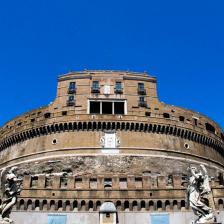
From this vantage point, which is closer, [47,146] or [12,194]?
[12,194]

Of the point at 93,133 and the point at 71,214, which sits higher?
the point at 93,133

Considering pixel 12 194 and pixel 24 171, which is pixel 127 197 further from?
pixel 12 194

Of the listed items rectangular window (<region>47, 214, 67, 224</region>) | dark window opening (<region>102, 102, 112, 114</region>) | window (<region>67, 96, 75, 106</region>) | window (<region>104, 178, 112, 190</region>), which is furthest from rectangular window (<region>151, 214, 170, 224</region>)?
window (<region>67, 96, 75, 106</region>)

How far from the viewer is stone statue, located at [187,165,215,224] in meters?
12.9

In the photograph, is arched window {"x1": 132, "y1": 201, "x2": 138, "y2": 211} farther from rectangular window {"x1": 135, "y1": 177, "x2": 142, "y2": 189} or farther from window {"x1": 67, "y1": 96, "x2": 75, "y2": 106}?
window {"x1": 67, "y1": 96, "x2": 75, "y2": 106}

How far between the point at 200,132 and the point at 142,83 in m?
7.85

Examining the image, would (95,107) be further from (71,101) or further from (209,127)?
(209,127)

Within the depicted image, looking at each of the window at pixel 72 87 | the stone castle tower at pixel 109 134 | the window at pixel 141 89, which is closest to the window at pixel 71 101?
the stone castle tower at pixel 109 134

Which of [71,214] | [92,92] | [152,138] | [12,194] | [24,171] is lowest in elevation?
[12,194]

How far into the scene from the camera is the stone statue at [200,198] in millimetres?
12852

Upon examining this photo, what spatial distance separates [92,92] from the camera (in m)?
46.3

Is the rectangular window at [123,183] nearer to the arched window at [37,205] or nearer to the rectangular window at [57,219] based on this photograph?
the rectangular window at [57,219]

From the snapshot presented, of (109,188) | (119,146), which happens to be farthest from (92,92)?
(109,188)

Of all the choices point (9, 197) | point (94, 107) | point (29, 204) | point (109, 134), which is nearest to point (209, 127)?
point (109, 134)
